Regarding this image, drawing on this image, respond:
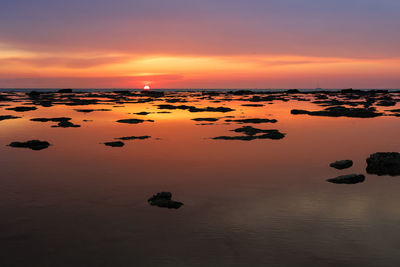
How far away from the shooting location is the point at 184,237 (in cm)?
867

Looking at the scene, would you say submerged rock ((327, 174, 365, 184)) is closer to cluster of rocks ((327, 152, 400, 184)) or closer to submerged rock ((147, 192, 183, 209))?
cluster of rocks ((327, 152, 400, 184))

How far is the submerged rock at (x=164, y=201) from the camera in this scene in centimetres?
1079

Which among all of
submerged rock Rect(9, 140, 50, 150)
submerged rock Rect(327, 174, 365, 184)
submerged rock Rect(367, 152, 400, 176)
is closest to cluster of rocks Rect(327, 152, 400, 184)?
submerged rock Rect(367, 152, 400, 176)

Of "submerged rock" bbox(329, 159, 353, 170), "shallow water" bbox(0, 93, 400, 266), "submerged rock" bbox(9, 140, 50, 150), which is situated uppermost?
"submerged rock" bbox(329, 159, 353, 170)

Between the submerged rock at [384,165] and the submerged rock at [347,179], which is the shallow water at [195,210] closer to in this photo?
the submerged rock at [347,179]

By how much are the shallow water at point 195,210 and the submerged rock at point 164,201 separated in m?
0.24

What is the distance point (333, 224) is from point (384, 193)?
3.91 m

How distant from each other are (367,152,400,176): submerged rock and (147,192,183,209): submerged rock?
8.73 meters

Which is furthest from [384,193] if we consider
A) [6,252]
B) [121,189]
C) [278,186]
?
[6,252]

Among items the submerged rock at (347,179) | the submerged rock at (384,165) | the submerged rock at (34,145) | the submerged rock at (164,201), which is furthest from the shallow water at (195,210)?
the submerged rock at (34,145)

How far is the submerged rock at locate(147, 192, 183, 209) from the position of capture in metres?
10.8

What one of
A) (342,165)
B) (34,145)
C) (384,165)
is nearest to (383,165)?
(384,165)

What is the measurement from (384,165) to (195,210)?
9.00m

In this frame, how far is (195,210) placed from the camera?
34.5ft
